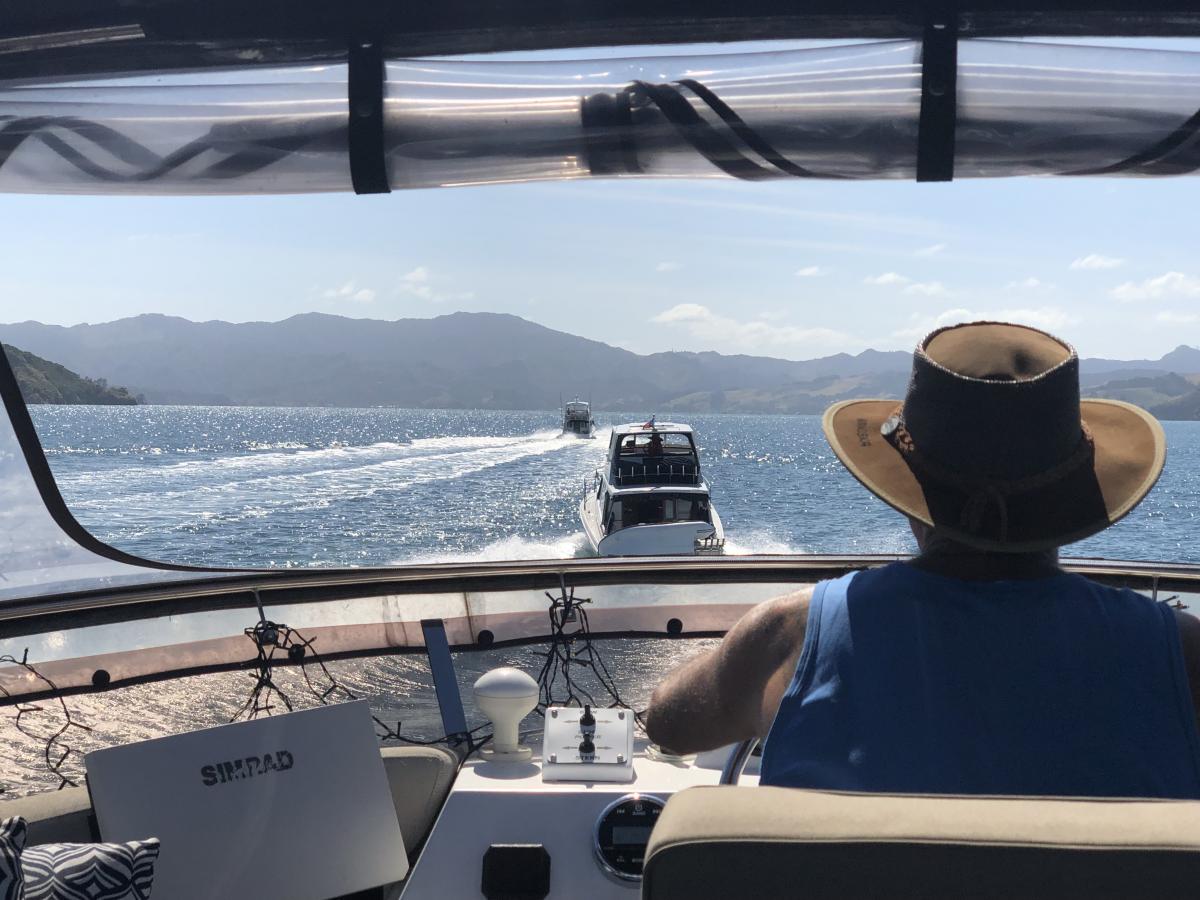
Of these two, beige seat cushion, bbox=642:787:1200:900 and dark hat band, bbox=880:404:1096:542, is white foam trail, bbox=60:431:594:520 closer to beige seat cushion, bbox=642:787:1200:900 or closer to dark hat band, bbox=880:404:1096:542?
dark hat band, bbox=880:404:1096:542

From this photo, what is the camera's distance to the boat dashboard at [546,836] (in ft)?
4.92

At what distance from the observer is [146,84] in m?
1.21

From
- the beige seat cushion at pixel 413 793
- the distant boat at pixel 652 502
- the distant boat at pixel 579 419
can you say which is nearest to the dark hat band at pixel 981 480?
the beige seat cushion at pixel 413 793

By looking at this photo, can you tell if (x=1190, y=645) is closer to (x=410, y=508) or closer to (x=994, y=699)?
(x=994, y=699)

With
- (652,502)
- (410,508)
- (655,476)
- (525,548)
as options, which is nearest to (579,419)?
(410,508)

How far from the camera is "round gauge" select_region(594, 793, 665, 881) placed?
149 centimetres

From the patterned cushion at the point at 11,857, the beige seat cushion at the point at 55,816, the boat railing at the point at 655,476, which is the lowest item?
the boat railing at the point at 655,476

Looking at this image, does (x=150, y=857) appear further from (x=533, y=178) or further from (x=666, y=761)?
(x=533, y=178)

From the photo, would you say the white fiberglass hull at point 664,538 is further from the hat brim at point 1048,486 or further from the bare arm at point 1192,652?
the bare arm at point 1192,652

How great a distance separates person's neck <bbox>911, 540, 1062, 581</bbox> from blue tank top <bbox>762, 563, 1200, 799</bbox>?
3 centimetres

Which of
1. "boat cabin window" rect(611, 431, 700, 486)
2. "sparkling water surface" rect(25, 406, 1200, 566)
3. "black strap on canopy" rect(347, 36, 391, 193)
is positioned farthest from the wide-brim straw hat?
"sparkling water surface" rect(25, 406, 1200, 566)

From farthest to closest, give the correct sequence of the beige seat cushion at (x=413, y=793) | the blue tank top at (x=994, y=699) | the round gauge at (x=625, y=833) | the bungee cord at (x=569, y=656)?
the bungee cord at (x=569, y=656) → the beige seat cushion at (x=413, y=793) → the round gauge at (x=625, y=833) → the blue tank top at (x=994, y=699)

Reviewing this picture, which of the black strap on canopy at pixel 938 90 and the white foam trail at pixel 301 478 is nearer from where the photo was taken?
the black strap on canopy at pixel 938 90

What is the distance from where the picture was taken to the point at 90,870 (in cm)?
122
